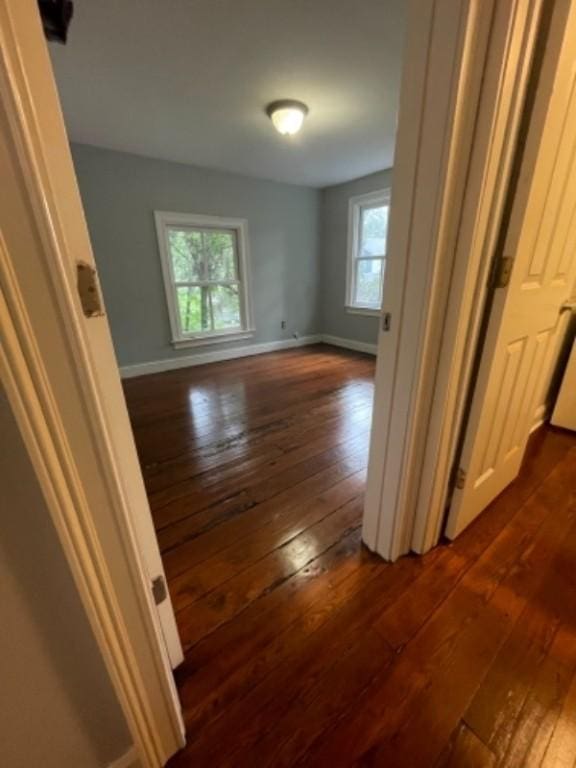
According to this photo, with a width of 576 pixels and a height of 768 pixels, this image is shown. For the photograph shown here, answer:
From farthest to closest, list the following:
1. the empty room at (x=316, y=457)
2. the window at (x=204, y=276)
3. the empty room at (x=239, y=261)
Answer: the window at (x=204, y=276)
the empty room at (x=239, y=261)
the empty room at (x=316, y=457)

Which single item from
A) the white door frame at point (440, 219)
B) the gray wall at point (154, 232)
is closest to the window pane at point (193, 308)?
the gray wall at point (154, 232)

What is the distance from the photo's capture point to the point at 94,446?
50cm

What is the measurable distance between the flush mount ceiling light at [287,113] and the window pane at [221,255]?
1790 millimetres

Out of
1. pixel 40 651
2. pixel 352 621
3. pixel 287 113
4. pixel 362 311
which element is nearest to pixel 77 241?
pixel 40 651

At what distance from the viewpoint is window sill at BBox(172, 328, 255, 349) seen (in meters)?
4.00

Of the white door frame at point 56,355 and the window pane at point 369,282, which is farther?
the window pane at point 369,282

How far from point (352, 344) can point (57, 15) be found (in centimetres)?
437

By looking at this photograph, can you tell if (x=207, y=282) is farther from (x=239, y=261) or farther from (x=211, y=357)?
(x=211, y=357)

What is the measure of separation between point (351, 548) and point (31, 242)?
1468 mm

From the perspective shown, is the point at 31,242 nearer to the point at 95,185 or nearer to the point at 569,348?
the point at 569,348

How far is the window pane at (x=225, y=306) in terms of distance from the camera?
4.20 metres

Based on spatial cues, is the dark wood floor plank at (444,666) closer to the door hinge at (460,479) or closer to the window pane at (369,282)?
the door hinge at (460,479)

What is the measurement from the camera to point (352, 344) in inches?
191

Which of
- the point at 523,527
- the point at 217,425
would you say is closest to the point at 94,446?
the point at 523,527
